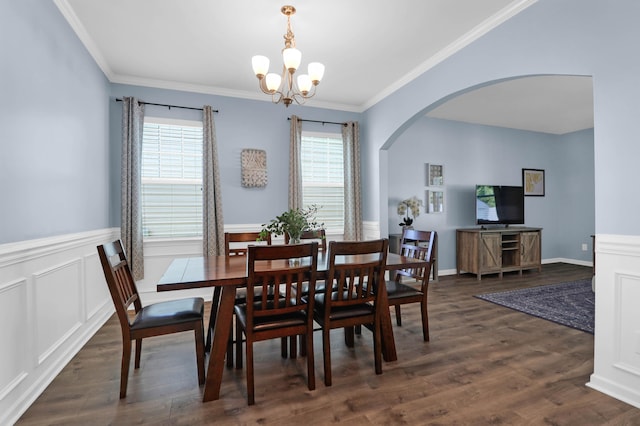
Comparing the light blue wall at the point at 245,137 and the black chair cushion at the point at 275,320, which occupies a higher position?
the light blue wall at the point at 245,137

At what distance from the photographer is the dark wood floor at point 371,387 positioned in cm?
177

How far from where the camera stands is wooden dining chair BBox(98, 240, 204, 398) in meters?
1.90

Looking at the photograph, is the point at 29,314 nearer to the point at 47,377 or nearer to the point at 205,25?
the point at 47,377

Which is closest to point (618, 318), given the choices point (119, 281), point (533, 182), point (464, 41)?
point (464, 41)

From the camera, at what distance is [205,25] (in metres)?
2.78

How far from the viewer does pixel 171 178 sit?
400 cm

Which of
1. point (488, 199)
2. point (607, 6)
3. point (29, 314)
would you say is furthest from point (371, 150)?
point (29, 314)

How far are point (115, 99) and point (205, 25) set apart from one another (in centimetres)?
179

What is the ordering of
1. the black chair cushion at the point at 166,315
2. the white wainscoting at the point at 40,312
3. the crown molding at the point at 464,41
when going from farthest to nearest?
the crown molding at the point at 464,41 < the black chair cushion at the point at 166,315 < the white wainscoting at the point at 40,312

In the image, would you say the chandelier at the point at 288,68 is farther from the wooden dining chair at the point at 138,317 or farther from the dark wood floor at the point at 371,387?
the dark wood floor at the point at 371,387

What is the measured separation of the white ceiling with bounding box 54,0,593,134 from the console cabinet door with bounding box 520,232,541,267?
2.34 meters

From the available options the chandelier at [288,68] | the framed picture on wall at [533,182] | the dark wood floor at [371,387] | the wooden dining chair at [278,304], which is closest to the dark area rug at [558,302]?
the dark wood floor at [371,387]

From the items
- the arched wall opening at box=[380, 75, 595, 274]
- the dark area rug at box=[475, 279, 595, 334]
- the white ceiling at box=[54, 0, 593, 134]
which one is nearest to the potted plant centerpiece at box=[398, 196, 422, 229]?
the arched wall opening at box=[380, 75, 595, 274]

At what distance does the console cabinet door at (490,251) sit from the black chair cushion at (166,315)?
4.64 meters
